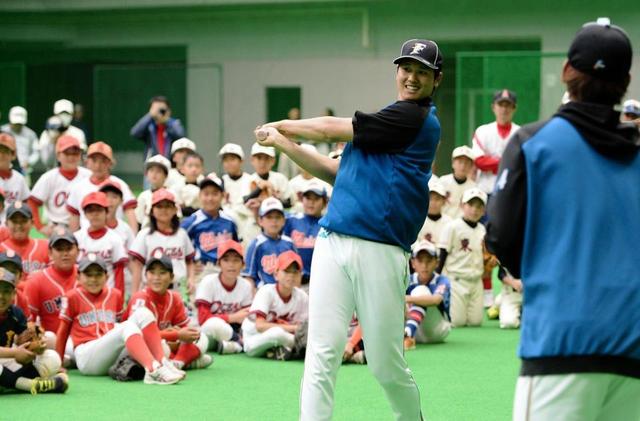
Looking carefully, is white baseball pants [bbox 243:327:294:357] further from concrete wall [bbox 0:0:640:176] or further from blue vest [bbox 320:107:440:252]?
concrete wall [bbox 0:0:640:176]

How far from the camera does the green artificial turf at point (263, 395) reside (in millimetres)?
6746

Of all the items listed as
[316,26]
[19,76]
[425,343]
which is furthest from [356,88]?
[425,343]

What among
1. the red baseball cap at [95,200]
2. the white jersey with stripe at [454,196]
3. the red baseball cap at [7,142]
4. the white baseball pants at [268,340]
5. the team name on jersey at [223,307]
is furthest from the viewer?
the white jersey with stripe at [454,196]

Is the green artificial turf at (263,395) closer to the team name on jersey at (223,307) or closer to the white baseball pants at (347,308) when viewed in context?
the team name on jersey at (223,307)

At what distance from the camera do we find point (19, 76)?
2398cm

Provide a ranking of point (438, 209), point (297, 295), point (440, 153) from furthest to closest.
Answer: point (440, 153), point (438, 209), point (297, 295)

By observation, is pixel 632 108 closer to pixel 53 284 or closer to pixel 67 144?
pixel 67 144

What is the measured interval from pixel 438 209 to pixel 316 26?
1459cm

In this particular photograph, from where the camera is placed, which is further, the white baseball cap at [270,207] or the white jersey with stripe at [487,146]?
the white jersey with stripe at [487,146]

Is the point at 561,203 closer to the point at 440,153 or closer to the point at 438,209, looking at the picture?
the point at 438,209

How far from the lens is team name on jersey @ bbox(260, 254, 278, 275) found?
9.92 meters

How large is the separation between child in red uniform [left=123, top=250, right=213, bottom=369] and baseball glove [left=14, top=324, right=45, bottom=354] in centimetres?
95

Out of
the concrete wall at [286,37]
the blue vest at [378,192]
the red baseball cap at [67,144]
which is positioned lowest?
the blue vest at [378,192]

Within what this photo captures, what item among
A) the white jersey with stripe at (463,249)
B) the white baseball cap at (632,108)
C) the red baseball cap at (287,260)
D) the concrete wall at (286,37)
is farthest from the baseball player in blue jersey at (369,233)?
the concrete wall at (286,37)
